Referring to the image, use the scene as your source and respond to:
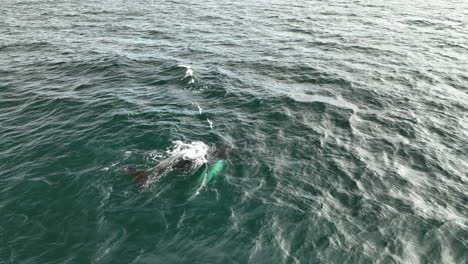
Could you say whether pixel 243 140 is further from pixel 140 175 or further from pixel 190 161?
pixel 140 175

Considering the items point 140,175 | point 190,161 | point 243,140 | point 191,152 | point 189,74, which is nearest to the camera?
point 140,175

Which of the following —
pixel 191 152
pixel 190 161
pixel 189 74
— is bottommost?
pixel 191 152

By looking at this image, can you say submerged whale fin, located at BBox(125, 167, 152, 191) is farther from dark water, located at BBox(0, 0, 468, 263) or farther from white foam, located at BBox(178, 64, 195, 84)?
white foam, located at BBox(178, 64, 195, 84)

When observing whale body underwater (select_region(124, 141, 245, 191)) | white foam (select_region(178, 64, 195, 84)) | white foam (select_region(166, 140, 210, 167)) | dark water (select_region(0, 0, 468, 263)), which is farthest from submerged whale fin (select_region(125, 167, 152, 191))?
white foam (select_region(178, 64, 195, 84))

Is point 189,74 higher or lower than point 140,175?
higher

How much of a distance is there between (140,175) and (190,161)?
285 cm

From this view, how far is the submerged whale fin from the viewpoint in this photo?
1767cm

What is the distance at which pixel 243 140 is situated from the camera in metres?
22.0

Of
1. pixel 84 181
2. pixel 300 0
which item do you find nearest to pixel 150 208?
pixel 84 181

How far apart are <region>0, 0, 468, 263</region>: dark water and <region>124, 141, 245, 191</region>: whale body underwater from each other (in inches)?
21.7

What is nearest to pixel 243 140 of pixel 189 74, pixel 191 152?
pixel 191 152

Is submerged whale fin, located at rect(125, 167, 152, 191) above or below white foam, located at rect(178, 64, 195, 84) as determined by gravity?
below

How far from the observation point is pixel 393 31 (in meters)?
44.7

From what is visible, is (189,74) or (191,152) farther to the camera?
(189,74)
